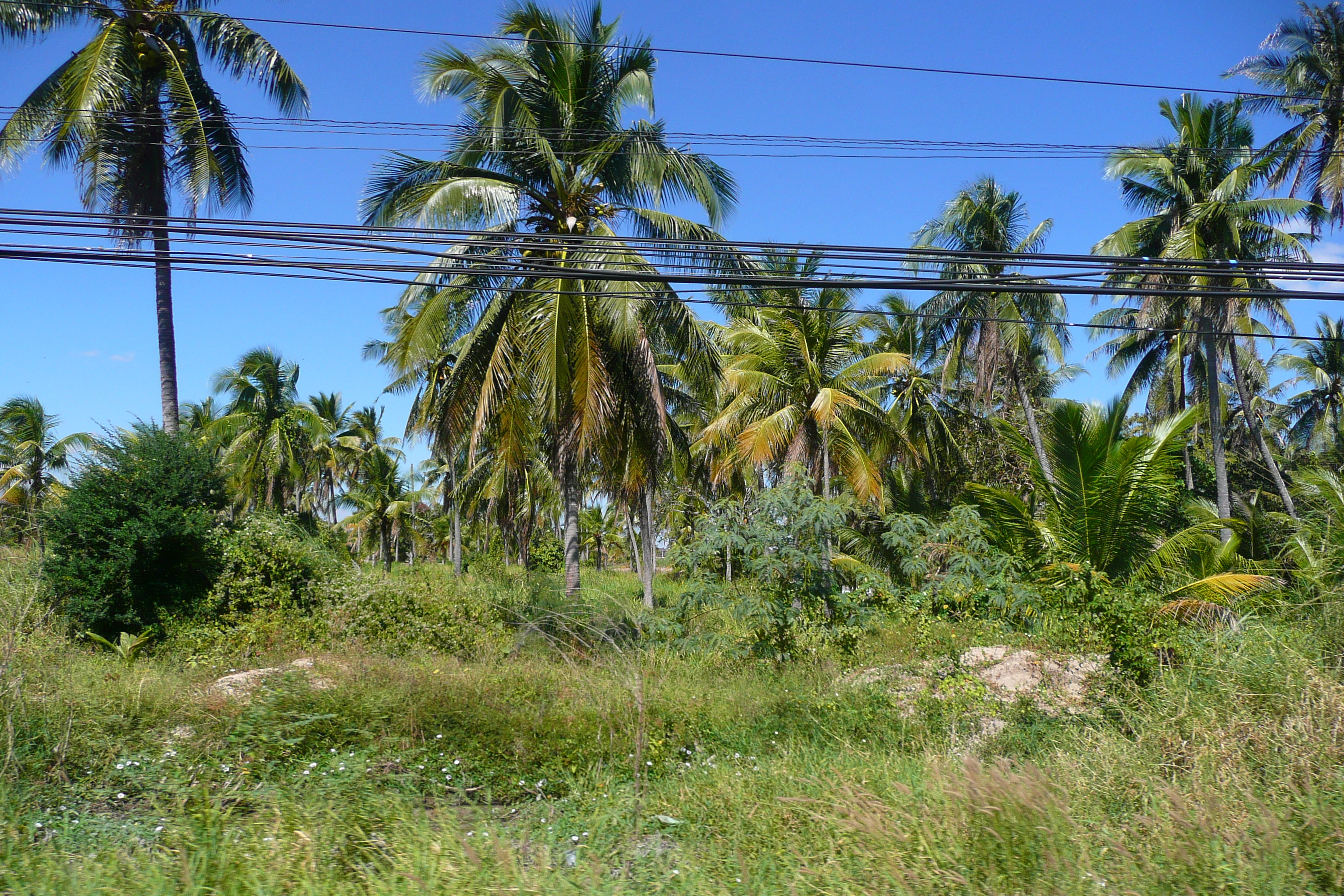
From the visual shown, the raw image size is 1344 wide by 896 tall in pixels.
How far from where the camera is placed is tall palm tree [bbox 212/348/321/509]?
29.8 meters

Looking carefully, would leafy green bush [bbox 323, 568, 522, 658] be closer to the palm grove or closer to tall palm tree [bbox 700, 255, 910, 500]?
the palm grove

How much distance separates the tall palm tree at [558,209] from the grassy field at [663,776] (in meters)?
4.34

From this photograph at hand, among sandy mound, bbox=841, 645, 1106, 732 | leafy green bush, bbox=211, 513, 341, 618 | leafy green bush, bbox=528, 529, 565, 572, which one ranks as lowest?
sandy mound, bbox=841, 645, 1106, 732

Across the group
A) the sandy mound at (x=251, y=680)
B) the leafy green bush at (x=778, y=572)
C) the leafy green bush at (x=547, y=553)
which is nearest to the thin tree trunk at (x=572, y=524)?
the leafy green bush at (x=778, y=572)

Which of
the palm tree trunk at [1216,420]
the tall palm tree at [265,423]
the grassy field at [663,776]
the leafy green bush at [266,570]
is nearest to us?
the grassy field at [663,776]

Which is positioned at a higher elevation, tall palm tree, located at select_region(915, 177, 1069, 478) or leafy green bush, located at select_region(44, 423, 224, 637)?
tall palm tree, located at select_region(915, 177, 1069, 478)

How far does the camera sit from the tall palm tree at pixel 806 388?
18100 millimetres

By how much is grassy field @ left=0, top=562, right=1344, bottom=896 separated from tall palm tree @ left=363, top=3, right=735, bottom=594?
4.34 metres

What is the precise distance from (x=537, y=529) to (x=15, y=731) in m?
32.9

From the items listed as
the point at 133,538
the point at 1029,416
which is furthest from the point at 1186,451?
the point at 133,538

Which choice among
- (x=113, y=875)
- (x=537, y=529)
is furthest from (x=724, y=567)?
(x=537, y=529)

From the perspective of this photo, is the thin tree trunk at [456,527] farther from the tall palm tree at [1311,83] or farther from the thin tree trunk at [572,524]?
the tall palm tree at [1311,83]

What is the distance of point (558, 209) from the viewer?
574 inches

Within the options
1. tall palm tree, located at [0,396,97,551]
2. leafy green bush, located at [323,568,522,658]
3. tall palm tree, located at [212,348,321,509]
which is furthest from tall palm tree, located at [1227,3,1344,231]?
tall palm tree, located at [0,396,97,551]
